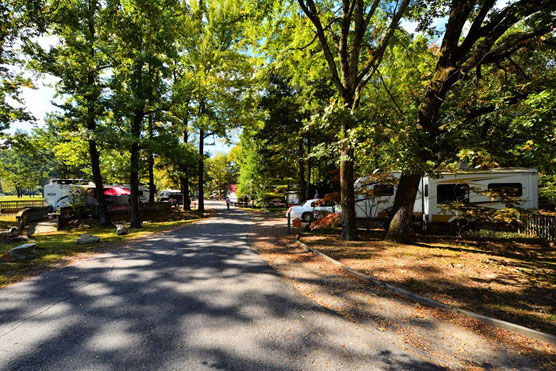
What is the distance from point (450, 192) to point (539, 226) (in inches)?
130

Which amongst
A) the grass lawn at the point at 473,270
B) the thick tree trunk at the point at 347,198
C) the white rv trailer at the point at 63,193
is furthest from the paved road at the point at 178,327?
the white rv trailer at the point at 63,193

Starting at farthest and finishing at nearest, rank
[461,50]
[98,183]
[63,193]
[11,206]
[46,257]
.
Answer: [11,206], [63,193], [98,183], [461,50], [46,257]

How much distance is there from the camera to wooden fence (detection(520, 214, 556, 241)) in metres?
9.08

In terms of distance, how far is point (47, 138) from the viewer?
1362 cm

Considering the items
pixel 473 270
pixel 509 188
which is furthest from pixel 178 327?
pixel 509 188

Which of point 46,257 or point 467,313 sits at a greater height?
point 46,257

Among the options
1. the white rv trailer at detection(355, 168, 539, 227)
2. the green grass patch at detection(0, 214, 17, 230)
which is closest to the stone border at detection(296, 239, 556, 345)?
the white rv trailer at detection(355, 168, 539, 227)

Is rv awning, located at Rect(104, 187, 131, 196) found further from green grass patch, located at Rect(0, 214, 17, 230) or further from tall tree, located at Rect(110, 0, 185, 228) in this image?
tall tree, located at Rect(110, 0, 185, 228)

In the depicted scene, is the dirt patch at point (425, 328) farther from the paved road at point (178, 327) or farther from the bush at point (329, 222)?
the bush at point (329, 222)

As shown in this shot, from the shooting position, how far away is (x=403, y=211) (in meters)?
8.49

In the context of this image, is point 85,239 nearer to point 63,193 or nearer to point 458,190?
point 63,193

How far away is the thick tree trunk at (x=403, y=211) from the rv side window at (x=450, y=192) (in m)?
4.20

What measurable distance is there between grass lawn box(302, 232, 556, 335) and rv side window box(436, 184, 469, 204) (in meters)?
2.59

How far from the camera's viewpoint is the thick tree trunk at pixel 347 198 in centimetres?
876
